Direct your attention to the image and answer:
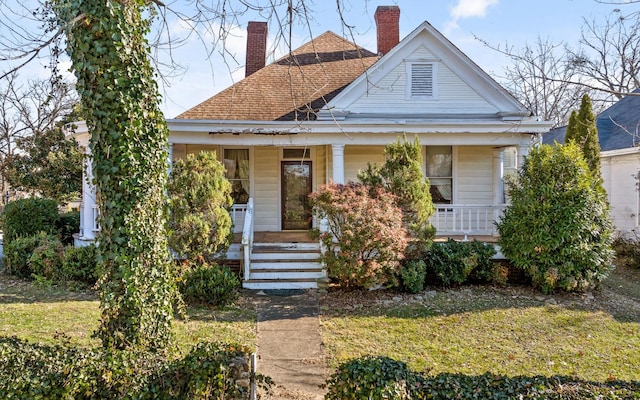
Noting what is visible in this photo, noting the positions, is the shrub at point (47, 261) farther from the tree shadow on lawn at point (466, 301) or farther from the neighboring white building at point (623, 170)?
the neighboring white building at point (623, 170)

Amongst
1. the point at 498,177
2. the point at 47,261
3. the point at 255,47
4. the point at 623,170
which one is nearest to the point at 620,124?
the point at 623,170

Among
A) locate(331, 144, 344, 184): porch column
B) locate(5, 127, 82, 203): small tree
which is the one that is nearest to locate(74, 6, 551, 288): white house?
locate(331, 144, 344, 184): porch column

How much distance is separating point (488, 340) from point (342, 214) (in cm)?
340

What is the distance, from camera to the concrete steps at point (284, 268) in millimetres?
8906

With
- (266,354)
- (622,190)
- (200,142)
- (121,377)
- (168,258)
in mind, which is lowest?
(266,354)

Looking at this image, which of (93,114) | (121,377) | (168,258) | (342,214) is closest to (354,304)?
(342,214)

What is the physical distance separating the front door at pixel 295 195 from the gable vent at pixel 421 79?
12.2 ft

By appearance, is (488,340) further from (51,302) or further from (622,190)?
(622,190)

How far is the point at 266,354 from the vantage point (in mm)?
5648

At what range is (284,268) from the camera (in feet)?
30.4

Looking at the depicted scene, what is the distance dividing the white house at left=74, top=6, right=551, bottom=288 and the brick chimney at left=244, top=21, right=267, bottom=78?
143 centimetres

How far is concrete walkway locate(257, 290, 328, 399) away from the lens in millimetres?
4773

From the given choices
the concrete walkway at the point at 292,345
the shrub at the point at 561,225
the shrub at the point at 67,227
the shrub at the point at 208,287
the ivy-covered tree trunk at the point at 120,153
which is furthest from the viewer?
the shrub at the point at 67,227

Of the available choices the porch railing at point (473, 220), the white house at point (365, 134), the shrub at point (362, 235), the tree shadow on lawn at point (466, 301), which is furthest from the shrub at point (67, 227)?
the porch railing at point (473, 220)
